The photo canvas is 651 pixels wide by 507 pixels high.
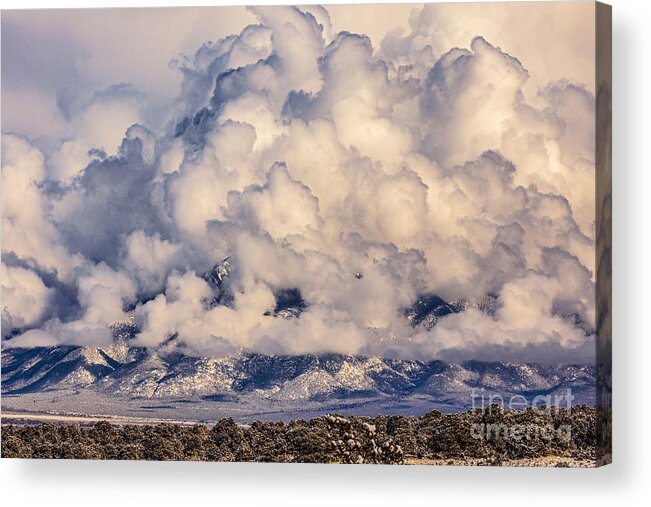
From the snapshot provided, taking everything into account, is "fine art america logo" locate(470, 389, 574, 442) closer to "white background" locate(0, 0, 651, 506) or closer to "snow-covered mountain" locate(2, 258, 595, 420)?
"snow-covered mountain" locate(2, 258, 595, 420)

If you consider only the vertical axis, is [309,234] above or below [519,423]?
above

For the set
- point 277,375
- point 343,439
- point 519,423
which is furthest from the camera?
point 277,375

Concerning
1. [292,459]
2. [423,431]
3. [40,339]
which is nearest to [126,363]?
[40,339]

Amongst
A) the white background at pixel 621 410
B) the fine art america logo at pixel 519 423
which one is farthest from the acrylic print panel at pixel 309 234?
the white background at pixel 621 410

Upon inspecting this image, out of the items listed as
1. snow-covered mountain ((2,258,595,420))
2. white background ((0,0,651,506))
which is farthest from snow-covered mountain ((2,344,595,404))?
white background ((0,0,651,506))

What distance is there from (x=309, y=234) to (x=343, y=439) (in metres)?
1.50

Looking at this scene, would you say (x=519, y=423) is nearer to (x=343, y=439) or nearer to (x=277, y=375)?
(x=343, y=439)

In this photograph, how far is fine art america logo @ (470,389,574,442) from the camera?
38.7ft

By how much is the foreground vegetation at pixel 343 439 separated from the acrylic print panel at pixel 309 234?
0.02 meters

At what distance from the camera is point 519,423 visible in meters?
11.9

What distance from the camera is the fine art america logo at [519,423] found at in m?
11.8

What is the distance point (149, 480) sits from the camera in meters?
12.5

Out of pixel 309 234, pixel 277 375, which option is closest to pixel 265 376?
pixel 277 375

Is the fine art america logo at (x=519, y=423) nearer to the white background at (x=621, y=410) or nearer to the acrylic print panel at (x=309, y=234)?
the acrylic print panel at (x=309, y=234)
